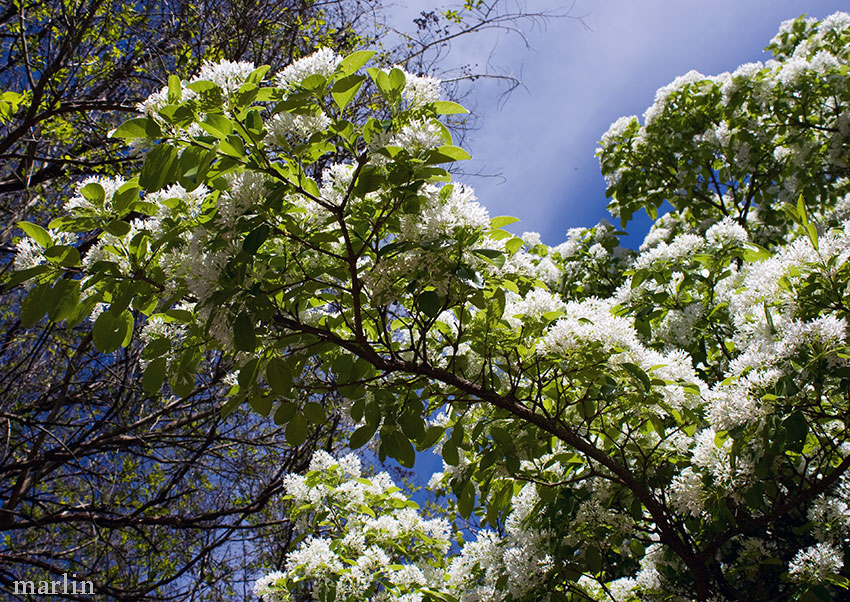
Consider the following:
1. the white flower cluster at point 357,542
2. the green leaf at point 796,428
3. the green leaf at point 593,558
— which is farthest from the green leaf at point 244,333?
the white flower cluster at point 357,542

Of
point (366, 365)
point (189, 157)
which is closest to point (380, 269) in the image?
point (366, 365)

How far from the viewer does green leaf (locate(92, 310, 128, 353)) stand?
170cm

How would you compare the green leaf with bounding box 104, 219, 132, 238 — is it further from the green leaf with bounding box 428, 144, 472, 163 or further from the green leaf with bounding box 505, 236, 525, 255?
the green leaf with bounding box 505, 236, 525, 255

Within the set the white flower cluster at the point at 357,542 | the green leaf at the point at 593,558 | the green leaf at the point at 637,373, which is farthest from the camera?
the white flower cluster at the point at 357,542

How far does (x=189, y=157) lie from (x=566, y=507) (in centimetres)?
189

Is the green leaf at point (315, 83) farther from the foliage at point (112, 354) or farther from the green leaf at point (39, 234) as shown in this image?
the foliage at point (112, 354)

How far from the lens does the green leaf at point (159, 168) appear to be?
1480mm

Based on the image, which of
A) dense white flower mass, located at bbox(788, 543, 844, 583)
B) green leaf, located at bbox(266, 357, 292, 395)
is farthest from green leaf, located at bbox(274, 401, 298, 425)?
dense white flower mass, located at bbox(788, 543, 844, 583)

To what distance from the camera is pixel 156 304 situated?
1855mm

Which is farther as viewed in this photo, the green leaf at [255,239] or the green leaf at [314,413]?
the green leaf at [314,413]

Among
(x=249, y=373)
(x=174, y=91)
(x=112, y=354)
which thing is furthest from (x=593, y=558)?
(x=112, y=354)

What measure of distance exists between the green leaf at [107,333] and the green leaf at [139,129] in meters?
0.51

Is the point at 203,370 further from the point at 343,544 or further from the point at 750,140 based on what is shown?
the point at 750,140

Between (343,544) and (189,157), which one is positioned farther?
(343,544)
